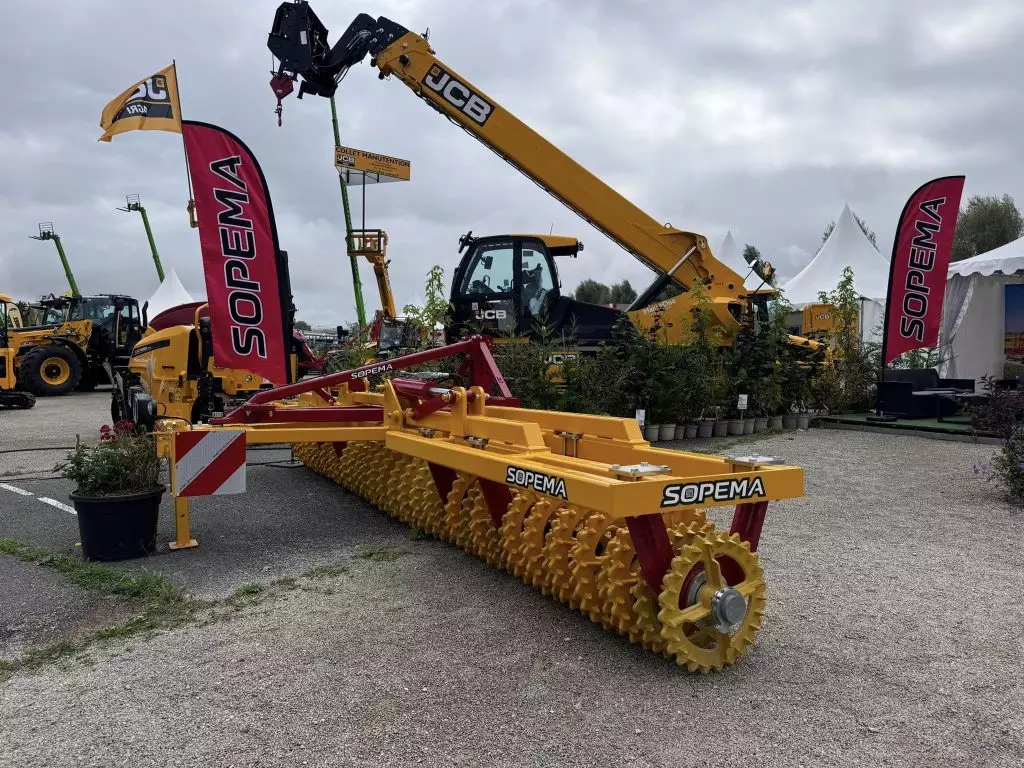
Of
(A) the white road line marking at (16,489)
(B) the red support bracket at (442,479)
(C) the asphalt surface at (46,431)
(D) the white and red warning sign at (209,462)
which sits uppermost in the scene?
(D) the white and red warning sign at (209,462)

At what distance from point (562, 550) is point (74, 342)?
1889 cm

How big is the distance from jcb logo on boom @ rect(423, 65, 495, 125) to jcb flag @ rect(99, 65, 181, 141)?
5.36 metres

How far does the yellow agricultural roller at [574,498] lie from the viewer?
2771 millimetres

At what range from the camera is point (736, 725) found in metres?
2.47

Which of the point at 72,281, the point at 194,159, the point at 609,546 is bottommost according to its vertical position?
the point at 609,546

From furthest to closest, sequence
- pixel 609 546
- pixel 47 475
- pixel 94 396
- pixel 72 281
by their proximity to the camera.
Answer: pixel 72 281
pixel 94 396
pixel 47 475
pixel 609 546

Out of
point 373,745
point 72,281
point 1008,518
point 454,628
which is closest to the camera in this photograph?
point 373,745

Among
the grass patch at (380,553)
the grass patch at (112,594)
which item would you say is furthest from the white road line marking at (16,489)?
the grass patch at (380,553)

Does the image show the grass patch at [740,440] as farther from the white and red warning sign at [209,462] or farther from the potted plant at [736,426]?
the white and red warning sign at [209,462]

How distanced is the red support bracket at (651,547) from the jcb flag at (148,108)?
1287 cm

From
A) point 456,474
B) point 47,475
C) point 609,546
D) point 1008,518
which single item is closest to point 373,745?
point 609,546

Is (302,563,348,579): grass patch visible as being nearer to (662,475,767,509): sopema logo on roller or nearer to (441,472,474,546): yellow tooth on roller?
(441,472,474,546): yellow tooth on roller

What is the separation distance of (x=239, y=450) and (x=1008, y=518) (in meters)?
5.03

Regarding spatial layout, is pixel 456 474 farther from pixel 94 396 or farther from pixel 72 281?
pixel 72 281
